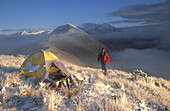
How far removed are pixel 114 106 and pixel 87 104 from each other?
0.78 metres

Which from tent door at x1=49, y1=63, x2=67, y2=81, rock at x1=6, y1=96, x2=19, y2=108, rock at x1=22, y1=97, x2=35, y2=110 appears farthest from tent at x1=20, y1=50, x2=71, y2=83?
rock at x1=22, y1=97, x2=35, y2=110

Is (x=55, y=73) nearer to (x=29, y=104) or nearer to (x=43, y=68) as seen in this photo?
(x=43, y=68)

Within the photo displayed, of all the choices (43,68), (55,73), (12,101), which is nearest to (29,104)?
(12,101)

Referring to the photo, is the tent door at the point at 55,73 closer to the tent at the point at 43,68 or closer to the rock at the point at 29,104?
the tent at the point at 43,68

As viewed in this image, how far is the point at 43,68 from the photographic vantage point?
6.21 m

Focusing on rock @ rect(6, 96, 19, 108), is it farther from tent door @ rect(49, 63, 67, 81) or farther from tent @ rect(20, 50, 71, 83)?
tent door @ rect(49, 63, 67, 81)

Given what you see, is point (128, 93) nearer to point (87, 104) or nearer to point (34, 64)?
point (87, 104)

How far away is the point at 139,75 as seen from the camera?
11.1 meters

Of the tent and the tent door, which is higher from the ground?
the tent

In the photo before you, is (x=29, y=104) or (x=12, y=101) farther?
(x=12, y=101)

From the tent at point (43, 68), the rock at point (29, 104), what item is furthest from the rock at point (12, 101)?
the tent at point (43, 68)

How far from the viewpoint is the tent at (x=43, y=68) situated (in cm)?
605

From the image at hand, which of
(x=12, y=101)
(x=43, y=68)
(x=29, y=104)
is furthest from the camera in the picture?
(x=43, y=68)

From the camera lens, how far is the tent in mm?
6047
